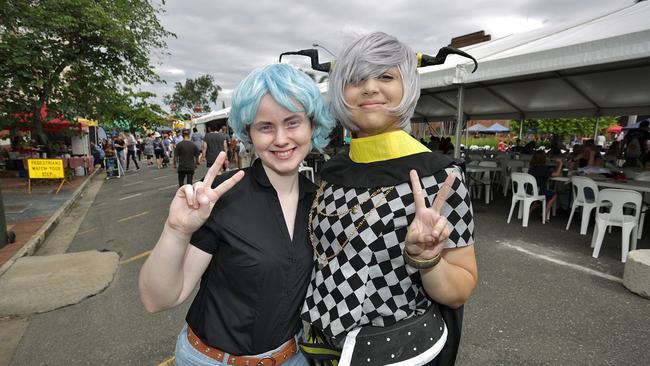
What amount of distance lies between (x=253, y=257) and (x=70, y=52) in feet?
41.7

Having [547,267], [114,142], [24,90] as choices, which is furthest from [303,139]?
[114,142]

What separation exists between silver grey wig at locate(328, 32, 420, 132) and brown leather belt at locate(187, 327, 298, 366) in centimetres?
82

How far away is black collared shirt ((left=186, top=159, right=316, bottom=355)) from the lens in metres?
1.11

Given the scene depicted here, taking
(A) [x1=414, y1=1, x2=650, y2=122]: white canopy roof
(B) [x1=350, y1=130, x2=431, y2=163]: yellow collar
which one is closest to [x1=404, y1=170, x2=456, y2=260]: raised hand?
(B) [x1=350, y1=130, x2=431, y2=163]: yellow collar

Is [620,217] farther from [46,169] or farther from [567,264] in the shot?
[46,169]

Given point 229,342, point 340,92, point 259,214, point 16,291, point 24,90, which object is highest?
point 24,90

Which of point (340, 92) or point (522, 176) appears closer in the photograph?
point (340, 92)

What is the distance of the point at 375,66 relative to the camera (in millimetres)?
1113

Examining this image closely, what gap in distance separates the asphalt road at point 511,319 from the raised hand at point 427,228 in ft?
6.87

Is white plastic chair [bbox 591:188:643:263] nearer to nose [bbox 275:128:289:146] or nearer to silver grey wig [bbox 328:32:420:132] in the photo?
silver grey wig [bbox 328:32:420:132]

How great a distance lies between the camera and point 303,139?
1.20 metres

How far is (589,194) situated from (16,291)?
25.9 feet

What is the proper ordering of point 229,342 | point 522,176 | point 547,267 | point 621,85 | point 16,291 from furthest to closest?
1. point 621,85
2. point 522,176
3. point 547,267
4. point 16,291
5. point 229,342

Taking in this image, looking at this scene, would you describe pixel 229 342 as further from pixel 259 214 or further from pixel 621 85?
pixel 621 85
